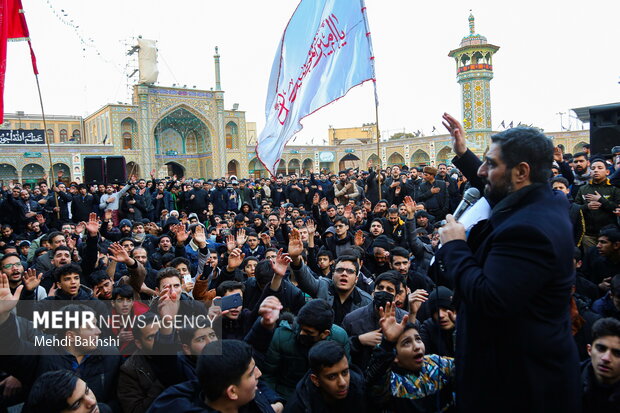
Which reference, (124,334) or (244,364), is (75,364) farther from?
(244,364)

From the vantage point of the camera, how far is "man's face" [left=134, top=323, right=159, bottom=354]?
249 centimetres

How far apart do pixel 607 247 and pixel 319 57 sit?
368 cm

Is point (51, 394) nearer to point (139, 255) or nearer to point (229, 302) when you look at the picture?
point (229, 302)

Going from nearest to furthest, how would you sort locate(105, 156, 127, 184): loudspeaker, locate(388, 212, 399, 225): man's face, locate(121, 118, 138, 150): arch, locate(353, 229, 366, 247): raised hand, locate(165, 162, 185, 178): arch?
locate(353, 229, 366, 247): raised hand → locate(388, 212, 399, 225): man's face → locate(105, 156, 127, 184): loudspeaker → locate(121, 118, 138, 150): arch → locate(165, 162, 185, 178): arch

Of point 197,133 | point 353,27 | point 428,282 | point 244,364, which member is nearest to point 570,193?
Answer: point 428,282

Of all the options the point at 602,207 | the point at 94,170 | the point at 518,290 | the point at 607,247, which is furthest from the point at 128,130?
the point at 518,290

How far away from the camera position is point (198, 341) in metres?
2.54

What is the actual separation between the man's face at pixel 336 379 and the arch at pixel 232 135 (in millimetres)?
28693

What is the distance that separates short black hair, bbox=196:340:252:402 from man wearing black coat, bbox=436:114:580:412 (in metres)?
0.91

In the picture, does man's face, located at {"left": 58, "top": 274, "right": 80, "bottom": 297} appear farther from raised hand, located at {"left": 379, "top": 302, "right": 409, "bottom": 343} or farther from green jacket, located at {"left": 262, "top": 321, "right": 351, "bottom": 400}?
raised hand, located at {"left": 379, "top": 302, "right": 409, "bottom": 343}

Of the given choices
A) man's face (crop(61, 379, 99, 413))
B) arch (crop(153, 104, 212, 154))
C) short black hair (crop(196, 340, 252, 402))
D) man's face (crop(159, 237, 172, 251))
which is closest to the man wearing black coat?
short black hair (crop(196, 340, 252, 402))

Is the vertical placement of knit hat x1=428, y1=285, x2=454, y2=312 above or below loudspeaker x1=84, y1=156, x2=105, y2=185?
below

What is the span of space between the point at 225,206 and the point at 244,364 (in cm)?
1025

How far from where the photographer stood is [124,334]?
113 inches
